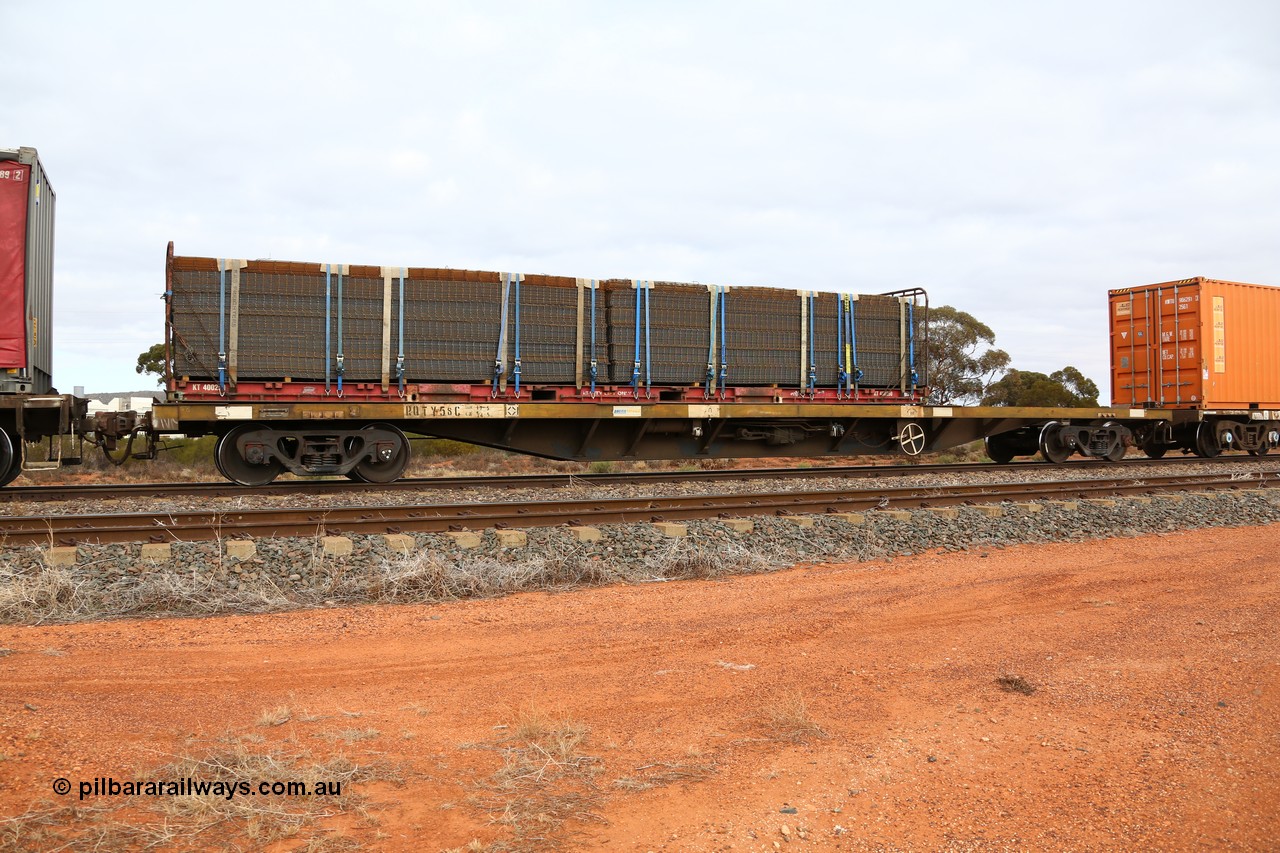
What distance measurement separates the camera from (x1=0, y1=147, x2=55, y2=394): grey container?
10.5 meters

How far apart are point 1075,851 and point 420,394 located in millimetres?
11074

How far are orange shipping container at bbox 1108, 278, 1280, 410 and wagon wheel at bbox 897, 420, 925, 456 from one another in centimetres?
721

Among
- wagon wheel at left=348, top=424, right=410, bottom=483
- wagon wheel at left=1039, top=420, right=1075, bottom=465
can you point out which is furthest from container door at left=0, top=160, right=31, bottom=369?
wagon wheel at left=1039, top=420, right=1075, bottom=465

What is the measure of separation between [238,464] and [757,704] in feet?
31.4

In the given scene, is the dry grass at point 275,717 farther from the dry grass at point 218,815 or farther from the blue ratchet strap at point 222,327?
the blue ratchet strap at point 222,327

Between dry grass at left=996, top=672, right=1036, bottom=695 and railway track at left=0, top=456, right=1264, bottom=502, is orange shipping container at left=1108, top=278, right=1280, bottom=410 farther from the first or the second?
A: dry grass at left=996, top=672, right=1036, bottom=695

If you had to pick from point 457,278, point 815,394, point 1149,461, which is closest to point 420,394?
point 457,278

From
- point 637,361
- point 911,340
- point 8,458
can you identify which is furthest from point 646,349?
point 8,458

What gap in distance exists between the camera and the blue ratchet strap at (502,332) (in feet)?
44.3

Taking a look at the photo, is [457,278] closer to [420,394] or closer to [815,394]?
[420,394]

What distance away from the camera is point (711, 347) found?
14.9 metres

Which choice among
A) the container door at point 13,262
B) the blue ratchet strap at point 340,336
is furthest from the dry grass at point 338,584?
the blue ratchet strap at point 340,336

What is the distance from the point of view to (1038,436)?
18.2 m

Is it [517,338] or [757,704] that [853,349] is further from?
[757,704]
